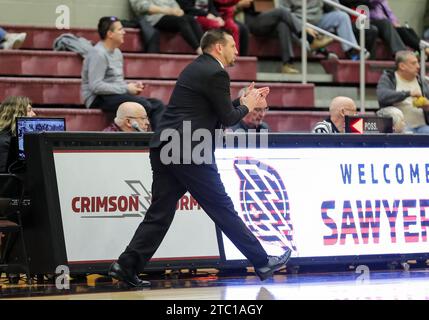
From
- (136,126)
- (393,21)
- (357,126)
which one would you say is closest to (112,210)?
(136,126)

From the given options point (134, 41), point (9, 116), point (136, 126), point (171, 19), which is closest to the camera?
point (9, 116)

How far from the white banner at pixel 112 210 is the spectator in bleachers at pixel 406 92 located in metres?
4.65

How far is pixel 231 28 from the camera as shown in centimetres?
1385

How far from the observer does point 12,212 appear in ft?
28.7

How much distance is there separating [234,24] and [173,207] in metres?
6.20

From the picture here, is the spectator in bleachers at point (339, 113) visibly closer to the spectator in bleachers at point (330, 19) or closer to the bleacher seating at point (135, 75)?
the bleacher seating at point (135, 75)

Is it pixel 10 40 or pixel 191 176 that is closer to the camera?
pixel 191 176

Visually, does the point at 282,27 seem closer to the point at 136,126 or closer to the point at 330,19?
the point at 330,19

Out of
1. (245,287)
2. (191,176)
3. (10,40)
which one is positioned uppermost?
(10,40)

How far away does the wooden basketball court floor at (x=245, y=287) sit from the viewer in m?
7.61

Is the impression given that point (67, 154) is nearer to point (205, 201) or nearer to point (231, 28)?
point (205, 201)

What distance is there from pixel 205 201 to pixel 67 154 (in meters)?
1.28
